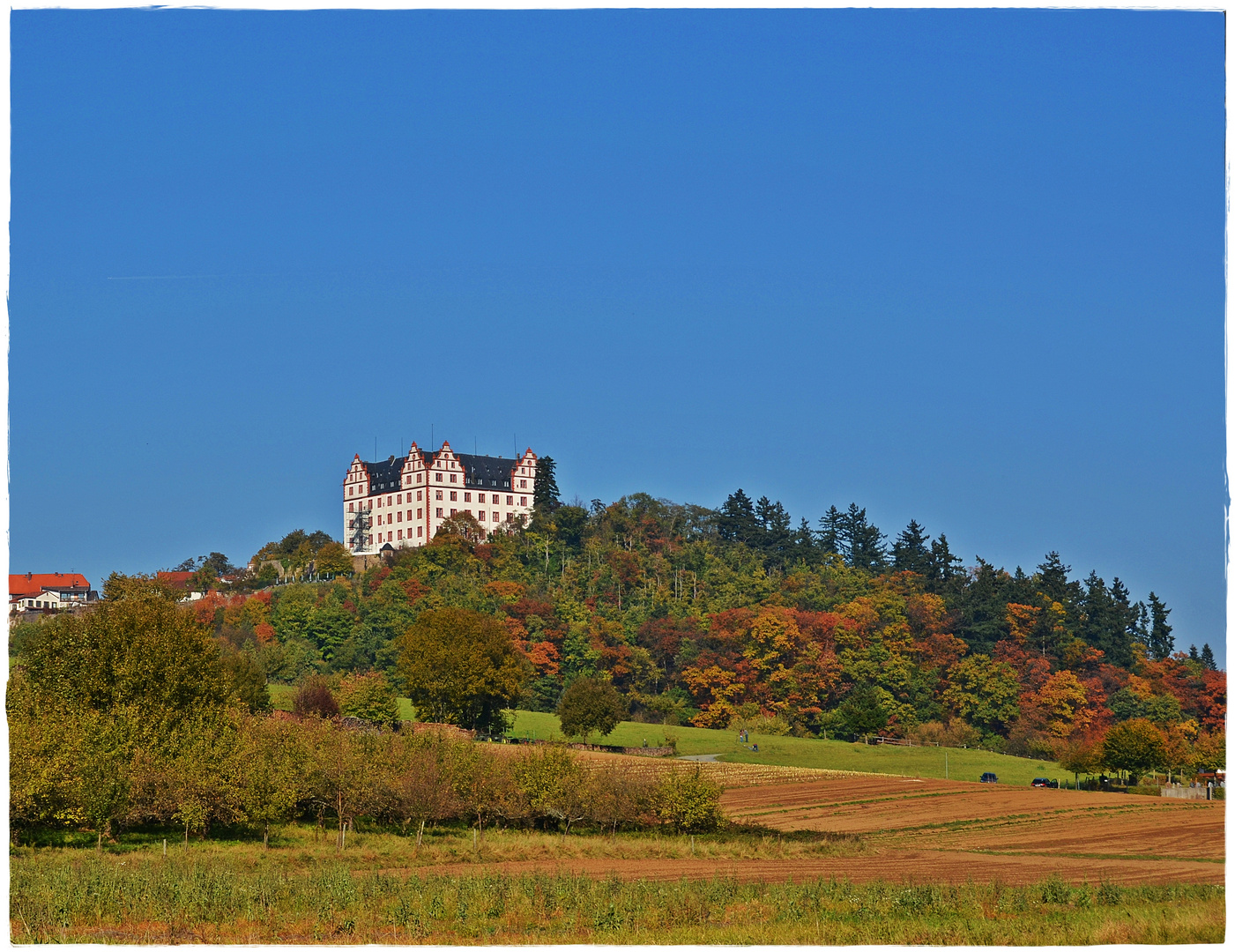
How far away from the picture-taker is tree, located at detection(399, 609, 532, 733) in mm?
82750

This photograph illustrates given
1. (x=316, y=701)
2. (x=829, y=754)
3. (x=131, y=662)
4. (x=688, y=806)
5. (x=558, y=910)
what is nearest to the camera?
(x=558, y=910)

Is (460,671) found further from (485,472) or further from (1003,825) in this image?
(485,472)

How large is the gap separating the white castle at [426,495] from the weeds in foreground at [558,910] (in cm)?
12314

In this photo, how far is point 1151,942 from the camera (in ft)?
49.1

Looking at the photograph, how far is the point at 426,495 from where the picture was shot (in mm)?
153125

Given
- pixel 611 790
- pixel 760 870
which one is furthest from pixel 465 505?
pixel 760 870

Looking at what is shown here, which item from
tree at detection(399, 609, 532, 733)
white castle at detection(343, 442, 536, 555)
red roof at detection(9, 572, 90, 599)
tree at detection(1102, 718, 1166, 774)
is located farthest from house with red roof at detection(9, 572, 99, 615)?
tree at detection(1102, 718, 1166, 774)

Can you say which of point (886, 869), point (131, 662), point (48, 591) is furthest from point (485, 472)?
point (886, 869)

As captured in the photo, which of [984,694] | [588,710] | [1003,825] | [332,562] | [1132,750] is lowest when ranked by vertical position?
[1003,825]

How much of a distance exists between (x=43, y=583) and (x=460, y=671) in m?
91.6

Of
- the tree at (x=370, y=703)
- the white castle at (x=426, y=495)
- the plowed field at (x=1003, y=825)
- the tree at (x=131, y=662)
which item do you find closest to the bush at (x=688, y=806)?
the plowed field at (x=1003, y=825)

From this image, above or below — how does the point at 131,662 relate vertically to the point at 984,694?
above

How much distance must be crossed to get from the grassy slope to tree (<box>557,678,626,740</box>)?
13.4ft

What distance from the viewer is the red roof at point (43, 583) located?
14350cm
